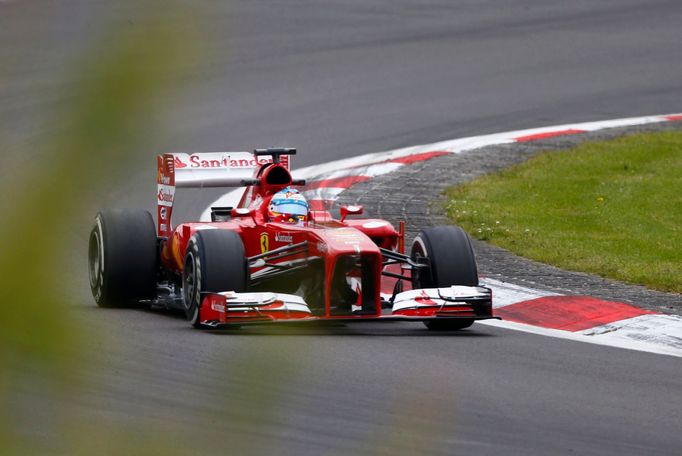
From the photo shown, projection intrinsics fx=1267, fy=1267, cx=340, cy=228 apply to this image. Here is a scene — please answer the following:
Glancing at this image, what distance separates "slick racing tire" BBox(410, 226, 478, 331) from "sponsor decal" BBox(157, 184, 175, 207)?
2188mm

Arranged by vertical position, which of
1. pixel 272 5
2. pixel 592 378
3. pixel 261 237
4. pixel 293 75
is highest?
pixel 272 5

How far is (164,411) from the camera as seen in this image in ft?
5.14

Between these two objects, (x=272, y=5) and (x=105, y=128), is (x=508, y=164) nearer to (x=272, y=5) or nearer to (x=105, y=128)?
(x=272, y=5)

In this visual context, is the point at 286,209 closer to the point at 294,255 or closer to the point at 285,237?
the point at 285,237

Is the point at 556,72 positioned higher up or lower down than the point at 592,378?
higher up

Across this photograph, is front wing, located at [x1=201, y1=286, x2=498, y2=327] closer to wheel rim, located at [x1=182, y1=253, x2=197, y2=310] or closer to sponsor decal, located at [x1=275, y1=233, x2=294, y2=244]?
wheel rim, located at [x1=182, y1=253, x2=197, y2=310]

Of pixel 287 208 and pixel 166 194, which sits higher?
pixel 166 194

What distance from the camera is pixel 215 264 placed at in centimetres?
834

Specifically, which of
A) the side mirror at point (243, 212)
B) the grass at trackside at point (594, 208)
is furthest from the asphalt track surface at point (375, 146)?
the grass at trackside at point (594, 208)

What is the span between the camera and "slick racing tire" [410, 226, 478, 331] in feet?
29.0

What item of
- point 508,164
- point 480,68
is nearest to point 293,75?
point 480,68

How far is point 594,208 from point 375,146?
419 cm

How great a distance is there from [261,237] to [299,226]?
1.01 feet

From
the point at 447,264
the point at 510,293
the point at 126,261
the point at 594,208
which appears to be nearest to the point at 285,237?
the point at 447,264
